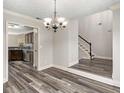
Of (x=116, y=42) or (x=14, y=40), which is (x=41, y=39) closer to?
(x=116, y=42)

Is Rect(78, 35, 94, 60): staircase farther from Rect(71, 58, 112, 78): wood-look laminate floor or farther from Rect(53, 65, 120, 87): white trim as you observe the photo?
Rect(53, 65, 120, 87): white trim

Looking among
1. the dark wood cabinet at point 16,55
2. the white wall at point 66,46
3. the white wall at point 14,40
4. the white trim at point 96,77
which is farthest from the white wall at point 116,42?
the white wall at point 14,40

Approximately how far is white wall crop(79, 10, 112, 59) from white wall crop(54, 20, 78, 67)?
262cm

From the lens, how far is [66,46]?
4.86m

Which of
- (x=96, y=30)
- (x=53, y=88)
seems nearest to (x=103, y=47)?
(x=96, y=30)

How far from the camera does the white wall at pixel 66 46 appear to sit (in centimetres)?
484

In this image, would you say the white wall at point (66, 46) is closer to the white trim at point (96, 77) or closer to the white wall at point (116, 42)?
the white trim at point (96, 77)

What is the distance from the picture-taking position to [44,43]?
16.5ft

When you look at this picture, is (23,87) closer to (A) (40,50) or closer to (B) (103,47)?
(A) (40,50)

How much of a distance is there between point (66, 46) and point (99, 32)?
11.7ft

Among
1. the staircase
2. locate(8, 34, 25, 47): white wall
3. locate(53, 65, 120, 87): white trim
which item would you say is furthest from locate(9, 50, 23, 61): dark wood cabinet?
the staircase

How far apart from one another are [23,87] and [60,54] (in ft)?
8.68

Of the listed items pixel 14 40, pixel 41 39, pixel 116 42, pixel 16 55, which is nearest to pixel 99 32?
pixel 116 42
